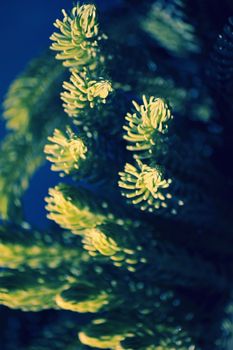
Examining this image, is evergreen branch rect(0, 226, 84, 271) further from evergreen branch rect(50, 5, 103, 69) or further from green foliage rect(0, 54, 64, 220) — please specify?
evergreen branch rect(50, 5, 103, 69)

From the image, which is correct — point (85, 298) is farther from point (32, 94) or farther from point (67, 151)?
point (32, 94)

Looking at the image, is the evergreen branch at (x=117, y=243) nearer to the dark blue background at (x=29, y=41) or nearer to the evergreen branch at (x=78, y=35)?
the evergreen branch at (x=78, y=35)

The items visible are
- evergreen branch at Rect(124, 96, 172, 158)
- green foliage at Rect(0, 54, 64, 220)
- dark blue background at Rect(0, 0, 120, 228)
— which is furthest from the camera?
dark blue background at Rect(0, 0, 120, 228)

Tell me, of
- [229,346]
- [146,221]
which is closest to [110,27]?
[146,221]

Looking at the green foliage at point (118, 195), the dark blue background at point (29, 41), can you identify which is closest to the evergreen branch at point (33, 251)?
the green foliage at point (118, 195)

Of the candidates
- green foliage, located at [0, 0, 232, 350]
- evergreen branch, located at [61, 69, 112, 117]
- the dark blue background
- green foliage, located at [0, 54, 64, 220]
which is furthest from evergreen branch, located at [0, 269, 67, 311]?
the dark blue background

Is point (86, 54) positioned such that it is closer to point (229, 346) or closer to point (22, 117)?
point (22, 117)

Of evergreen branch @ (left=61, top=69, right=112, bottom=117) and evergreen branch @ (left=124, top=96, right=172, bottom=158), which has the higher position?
evergreen branch @ (left=61, top=69, right=112, bottom=117)

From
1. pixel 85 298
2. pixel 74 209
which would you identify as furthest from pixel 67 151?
pixel 85 298
